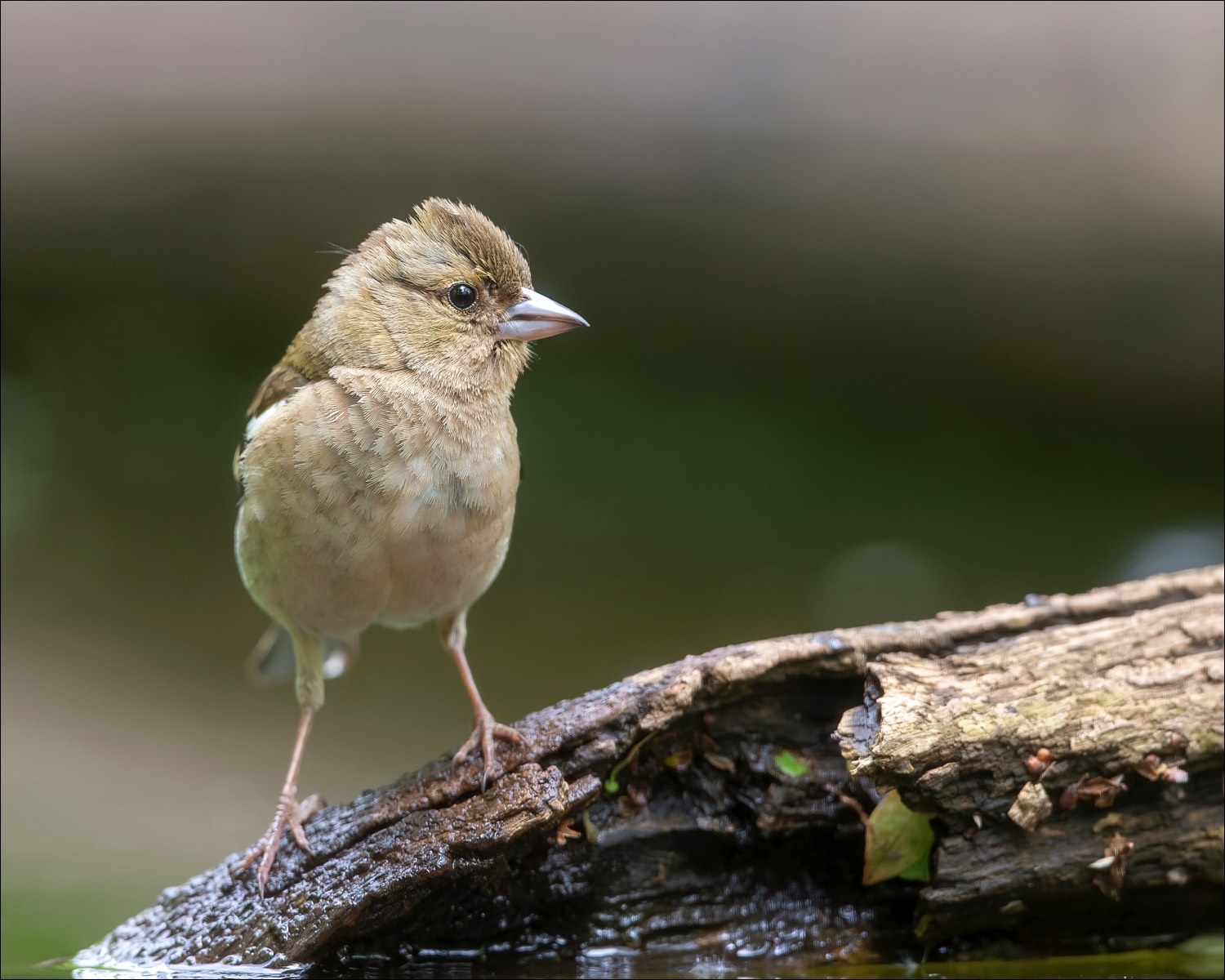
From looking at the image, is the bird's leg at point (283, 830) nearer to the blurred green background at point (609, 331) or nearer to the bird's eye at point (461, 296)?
the blurred green background at point (609, 331)

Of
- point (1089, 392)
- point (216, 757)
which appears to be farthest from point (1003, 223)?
point (216, 757)

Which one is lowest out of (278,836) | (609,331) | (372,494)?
(278,836)

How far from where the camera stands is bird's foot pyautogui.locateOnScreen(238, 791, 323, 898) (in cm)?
295

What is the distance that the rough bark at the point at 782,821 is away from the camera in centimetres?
281

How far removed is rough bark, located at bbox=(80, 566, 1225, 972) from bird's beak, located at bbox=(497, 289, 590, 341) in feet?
3.51

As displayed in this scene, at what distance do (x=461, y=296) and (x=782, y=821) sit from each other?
1.82m

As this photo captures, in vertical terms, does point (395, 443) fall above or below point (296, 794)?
above

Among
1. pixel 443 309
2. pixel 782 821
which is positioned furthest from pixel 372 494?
pixel 782 821

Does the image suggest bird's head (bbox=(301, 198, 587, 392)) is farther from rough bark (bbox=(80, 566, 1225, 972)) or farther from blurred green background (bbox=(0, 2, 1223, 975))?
blurred green background (bbox=(0, 2, 1223, 975))

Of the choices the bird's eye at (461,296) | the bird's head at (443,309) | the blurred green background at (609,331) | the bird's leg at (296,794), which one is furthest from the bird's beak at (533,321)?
the blurred green background at (609,331)

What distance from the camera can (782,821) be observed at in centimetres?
304

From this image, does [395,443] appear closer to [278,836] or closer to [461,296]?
[461,296]

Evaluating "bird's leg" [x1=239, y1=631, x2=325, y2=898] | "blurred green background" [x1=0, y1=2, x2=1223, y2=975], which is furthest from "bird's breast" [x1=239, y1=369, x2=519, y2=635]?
"blurred green background" [x1=0, y1=2, x2=1223, y2=975]

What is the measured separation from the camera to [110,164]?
519cm
